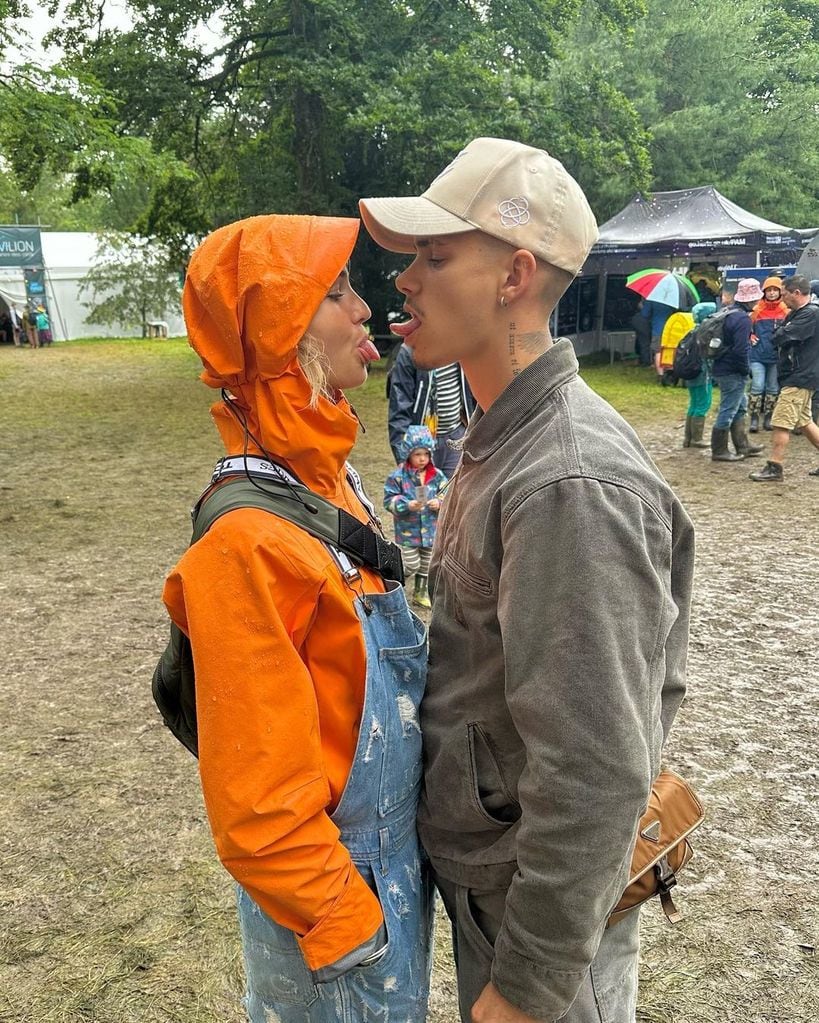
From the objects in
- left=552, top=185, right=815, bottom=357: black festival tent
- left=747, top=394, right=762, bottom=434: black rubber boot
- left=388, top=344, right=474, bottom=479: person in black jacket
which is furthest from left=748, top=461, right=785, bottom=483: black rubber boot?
left=552, top=185, right=815, bottom=357: black festival tent

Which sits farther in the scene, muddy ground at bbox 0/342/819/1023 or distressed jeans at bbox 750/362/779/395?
distressed jeans at bbox 750/362/779/395

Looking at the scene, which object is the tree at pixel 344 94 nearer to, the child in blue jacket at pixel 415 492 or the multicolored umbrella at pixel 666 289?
the multicolored umbrella at pixel 666 289

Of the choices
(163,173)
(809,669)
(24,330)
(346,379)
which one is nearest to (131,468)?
(163,173)

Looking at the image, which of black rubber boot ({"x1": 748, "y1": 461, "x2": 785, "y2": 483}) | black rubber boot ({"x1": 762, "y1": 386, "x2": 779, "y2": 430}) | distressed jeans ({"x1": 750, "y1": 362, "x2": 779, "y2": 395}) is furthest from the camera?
black rubber boot ({"x1": 762, "y1": 386, "x2": 779, "y2": 430})

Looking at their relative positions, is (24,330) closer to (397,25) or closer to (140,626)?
(397,25)

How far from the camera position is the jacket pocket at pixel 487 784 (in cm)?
141

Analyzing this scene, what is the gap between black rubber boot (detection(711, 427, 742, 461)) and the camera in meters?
10.1

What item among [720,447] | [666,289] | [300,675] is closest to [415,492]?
[300,675]

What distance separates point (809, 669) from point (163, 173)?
1126 centimetres

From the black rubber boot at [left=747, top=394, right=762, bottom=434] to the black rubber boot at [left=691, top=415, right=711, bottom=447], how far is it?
131 cm

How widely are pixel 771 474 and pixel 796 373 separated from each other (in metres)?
1.15

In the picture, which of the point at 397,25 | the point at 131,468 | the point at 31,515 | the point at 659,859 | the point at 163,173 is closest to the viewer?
the point at 659,859

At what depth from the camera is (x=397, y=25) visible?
15641 mm

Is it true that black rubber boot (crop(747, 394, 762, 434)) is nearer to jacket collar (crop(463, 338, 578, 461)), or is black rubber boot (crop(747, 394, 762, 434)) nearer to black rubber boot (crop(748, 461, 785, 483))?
black rubber boot (crop(748, 461, 785, 483))
